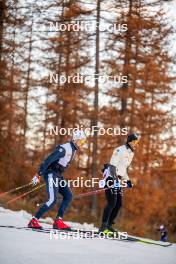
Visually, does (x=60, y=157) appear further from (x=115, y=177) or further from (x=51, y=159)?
(x=115, y=177)

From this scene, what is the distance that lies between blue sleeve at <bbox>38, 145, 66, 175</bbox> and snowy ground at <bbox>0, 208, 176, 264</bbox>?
36.4 inches

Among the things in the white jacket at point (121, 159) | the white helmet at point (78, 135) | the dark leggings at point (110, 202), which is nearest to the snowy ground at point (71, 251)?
the dark leggings at point (110, 202)

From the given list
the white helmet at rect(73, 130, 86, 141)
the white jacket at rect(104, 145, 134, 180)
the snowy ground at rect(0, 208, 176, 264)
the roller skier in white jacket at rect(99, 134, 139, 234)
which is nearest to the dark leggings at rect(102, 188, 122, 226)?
the roller skier in white jacket at rect(99, 134, 139, 234)

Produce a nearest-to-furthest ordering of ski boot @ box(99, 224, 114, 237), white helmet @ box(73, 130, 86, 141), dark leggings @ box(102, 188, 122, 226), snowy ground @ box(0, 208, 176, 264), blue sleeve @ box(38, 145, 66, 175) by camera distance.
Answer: snowy ground @ box(0, 208, 176, 264) < blue sleeve @ box(38, 145, 66, 175) < white helmet @ box(73, 130, 86, 141) < ski boot @ box(99, 224, 114, 237) < dark leggings @ box(102, 188, 122, 226)

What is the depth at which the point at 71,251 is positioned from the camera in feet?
18.9

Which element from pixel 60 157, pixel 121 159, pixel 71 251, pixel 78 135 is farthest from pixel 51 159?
pixel 71 251

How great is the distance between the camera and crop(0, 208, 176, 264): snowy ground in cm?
511

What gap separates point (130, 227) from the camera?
1466 centimetres

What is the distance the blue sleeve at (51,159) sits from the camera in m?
7.33

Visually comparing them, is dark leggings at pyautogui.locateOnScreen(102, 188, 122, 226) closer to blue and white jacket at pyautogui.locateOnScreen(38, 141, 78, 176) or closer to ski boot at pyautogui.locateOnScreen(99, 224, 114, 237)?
ski boot at pyautogui.locateOnScreen(99, 224, 114, 237)

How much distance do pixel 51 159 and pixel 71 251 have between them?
188 cm

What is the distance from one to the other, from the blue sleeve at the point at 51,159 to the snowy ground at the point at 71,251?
0.92m

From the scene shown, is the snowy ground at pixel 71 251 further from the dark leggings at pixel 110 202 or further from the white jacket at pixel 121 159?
the white jacket at pixel 121 159

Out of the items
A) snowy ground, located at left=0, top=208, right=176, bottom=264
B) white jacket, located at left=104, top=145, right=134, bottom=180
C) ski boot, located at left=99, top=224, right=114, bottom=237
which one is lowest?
ski boot, located at left=99, top=224, right=114, bottom=237
